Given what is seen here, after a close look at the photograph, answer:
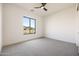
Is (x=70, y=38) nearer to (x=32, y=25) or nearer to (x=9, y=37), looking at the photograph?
(x=32, y=25)

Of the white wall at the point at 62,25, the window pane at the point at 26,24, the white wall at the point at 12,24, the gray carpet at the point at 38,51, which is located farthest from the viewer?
the window pane at the point at 26,24

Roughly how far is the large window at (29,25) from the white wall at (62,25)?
134 cm

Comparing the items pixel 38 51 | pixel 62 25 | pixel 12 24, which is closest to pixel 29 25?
pixel 12 24

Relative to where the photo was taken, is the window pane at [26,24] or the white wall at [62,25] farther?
the window pane at [26,24]

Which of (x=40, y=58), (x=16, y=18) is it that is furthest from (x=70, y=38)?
(x=40, y=58)

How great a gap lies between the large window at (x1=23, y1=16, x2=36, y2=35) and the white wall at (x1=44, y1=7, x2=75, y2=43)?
52.9 inches

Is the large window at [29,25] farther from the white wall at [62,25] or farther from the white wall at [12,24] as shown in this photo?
the white wall at [62,25]

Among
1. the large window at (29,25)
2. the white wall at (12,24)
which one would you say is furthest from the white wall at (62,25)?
the white wall at (12,24)

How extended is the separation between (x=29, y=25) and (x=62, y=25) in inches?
93.6

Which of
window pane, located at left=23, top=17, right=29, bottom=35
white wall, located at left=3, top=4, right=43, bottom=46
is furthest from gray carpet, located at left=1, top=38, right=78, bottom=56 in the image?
window pane, located at left=23, top=17, right=29, bottom=35

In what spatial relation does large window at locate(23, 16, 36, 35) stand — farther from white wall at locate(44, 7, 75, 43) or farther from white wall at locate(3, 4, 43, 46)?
white wall at locate(44, 7, 75, 43)

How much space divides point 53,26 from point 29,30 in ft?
6.54

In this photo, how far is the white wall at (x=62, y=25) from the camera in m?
5.57

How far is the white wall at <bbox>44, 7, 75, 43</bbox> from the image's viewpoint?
5566 mm
